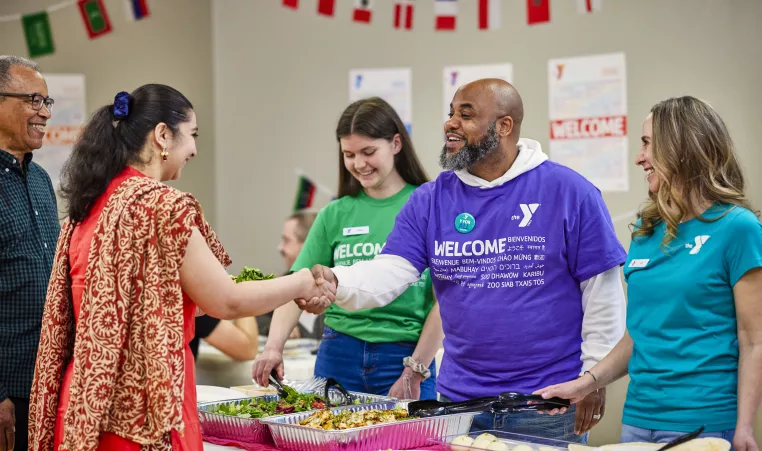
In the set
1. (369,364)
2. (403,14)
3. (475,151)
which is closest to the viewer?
(475,151)

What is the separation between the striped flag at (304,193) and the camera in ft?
17.2

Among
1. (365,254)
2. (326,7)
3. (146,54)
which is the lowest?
(365,254)

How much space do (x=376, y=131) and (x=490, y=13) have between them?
7.00 feet

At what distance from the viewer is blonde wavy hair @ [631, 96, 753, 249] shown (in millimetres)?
2020

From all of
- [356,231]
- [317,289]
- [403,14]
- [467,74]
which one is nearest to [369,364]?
[356,231]

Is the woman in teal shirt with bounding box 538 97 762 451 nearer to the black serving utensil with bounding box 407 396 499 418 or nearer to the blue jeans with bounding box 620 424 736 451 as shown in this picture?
the blue jeans with bounding box 620 424 736 451

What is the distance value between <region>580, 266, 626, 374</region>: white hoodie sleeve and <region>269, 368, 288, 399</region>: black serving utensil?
837 mm

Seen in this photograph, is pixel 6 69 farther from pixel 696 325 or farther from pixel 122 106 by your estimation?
pixel 696 325

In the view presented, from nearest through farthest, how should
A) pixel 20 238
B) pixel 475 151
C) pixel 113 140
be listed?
1. pixel 113 140
2. pixel 475 151
3. pixel 20 238

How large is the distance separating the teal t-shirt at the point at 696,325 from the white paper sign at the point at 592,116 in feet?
8.19

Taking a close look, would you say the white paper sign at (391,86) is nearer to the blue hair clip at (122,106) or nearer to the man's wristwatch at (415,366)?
the man's wristwatch at (415,366)

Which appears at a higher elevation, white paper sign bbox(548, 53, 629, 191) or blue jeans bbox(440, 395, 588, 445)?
white paper sign bbox(548, 53, 629, 191)

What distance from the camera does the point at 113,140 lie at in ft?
6.33

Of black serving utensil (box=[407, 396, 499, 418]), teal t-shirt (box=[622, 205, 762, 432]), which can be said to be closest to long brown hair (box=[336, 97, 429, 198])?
black serving utensil (box=[407, 396, 499, 418])
